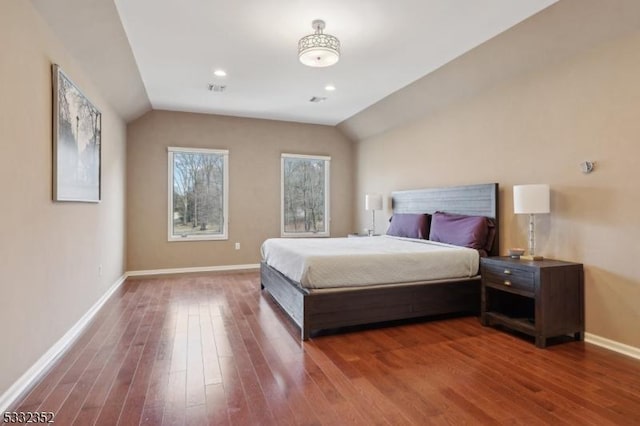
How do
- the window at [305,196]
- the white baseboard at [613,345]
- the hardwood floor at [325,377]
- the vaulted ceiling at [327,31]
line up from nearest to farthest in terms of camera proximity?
1. the hardwood floor at [325,377]
2. the white baseboard at [613,345]
3. the vaulted ceiling at [327,31]
4. the window at [305,196]

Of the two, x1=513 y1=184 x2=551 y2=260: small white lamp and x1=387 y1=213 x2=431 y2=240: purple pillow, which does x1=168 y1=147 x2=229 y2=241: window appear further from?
x1=513 y1=184 x2=551 y2=260: small white lamp

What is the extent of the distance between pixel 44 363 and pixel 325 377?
1974 mm

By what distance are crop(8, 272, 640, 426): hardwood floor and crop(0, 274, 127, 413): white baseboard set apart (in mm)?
60

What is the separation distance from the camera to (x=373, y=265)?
3287 millimetres

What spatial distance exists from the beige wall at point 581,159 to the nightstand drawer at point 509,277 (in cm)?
52

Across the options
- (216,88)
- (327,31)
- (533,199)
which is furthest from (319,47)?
(216,88)

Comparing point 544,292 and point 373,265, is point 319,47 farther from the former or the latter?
point 544,292

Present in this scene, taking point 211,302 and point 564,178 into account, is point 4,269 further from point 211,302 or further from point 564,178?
point 564,178

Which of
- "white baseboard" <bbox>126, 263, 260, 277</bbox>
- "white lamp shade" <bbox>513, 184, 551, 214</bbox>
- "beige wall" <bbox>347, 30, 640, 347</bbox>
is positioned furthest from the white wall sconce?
"white baseboard" <bbox>126, 263, 260, 277</bbox>

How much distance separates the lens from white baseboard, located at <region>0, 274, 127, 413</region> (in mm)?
2031

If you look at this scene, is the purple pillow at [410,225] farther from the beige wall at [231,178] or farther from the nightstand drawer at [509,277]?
the beige wall at [231,178]

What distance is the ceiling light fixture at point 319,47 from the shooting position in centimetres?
296

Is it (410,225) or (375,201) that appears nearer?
(410,225)

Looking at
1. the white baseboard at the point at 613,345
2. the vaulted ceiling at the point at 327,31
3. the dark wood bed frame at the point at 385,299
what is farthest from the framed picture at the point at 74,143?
the white baseboard at the point at 613,345
